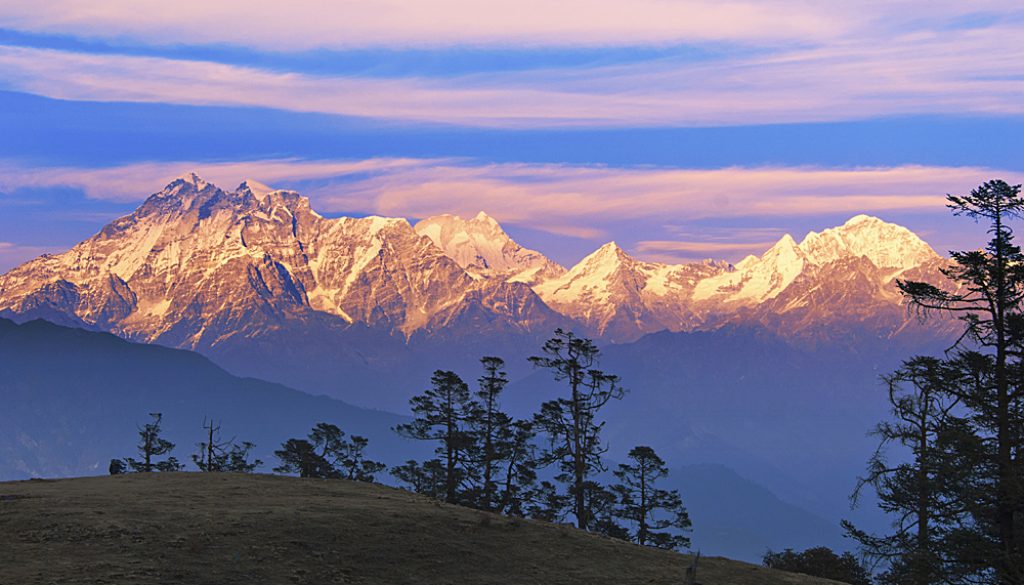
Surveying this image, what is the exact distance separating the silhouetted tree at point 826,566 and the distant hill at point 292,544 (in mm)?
15259

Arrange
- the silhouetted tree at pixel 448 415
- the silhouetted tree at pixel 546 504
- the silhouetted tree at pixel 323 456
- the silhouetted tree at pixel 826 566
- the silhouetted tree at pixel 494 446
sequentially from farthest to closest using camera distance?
the silhouetted tree at pixel 323 456 < the silhouetted tree at pixel 546 504 < the silhouetted tree at pixel 494 446 < the silhouetted tree at pixel 448 415 < the silhouetted tree at pixel 826 566

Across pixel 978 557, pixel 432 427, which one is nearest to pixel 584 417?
pixel 432 427

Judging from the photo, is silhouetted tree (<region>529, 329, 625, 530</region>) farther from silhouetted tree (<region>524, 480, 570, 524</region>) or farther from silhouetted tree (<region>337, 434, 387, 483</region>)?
silhouetted tree (<region>337, 434, 387, 483</region>)

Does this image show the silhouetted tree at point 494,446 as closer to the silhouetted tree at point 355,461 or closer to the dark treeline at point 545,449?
the dark treeline at point 545,449

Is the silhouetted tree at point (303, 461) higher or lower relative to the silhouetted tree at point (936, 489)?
higher

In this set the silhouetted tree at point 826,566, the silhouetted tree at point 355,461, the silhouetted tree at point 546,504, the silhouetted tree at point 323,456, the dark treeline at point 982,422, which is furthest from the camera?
the silhouetted tree at point 355,461

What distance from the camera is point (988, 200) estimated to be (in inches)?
1570

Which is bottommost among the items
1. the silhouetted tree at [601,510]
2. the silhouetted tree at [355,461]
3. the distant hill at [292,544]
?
the distant hill at [292,544]

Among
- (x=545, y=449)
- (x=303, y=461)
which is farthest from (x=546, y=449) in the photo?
(x=303, y=461)

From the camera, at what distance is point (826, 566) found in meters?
76.4

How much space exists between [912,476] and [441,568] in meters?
21.1

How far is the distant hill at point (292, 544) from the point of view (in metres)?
45.6

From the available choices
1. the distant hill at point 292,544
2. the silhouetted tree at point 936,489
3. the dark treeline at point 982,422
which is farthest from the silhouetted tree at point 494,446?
the dark treeline at point 982,422

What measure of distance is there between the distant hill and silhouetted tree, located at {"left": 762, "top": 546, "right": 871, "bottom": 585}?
1526cm
